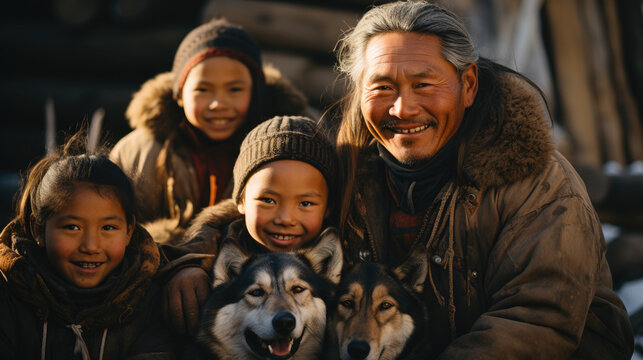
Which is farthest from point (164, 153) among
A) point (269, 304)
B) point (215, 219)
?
point (269, 304)

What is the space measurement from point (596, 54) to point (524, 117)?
6153 millimetres

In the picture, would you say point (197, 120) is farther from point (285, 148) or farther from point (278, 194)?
point (278, 194)

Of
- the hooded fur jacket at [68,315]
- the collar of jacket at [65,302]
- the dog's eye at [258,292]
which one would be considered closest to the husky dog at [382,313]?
the dog's eye at [258,292]

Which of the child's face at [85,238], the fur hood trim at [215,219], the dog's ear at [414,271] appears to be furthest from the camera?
the fur hood trim at [215,219]

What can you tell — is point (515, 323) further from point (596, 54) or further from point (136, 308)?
point (596, 54)

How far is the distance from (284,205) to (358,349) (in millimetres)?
958

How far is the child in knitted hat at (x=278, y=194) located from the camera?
3.35 m

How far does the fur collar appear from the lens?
3.05 m

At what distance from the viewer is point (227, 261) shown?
3.14m

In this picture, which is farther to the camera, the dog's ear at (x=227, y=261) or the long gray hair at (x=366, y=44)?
the long gray hair at (x=366, y=44)

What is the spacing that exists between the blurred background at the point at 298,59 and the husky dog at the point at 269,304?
13.6ft

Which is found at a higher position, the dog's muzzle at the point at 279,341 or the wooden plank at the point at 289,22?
the wooden plank at the point at 289,22

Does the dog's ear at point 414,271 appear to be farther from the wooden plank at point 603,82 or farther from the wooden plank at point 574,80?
the wooden plank at point 603,82

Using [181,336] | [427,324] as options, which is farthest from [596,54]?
[181,336]
